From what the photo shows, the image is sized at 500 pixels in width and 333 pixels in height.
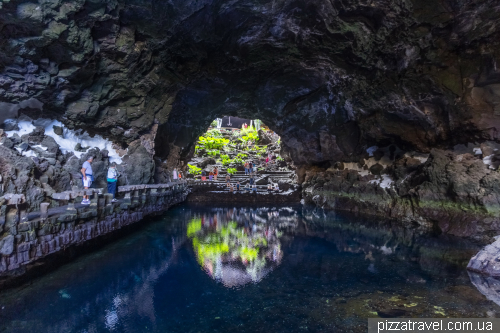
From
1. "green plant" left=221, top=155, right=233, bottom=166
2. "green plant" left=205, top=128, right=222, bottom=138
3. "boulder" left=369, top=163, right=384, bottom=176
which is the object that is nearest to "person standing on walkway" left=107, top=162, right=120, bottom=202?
"green plant" left=221, top=155, right=233, bottom=166

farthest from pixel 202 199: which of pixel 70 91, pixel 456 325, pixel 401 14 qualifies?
pixel 456 325

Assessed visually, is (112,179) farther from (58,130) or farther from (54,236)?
(54,236)

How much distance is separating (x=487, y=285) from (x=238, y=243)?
23.2 ft

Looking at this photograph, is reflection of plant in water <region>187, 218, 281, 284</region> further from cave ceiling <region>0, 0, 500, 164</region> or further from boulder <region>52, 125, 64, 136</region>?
boulder <region>52, 125, 64, 136</region>

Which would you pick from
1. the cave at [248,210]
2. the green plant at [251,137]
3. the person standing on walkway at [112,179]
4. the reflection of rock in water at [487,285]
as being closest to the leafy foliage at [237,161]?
the green plant at [251,137]

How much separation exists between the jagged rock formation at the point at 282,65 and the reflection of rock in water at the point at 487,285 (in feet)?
Answer: 15.5

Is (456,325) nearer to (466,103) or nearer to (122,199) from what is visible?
(466,103)

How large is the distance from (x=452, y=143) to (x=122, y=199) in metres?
15.3

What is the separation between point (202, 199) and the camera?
74.9 ft

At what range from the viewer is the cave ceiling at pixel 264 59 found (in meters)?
7.91

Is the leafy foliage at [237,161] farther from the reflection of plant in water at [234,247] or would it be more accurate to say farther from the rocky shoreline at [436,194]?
the reflection of plant in water at [234,247]

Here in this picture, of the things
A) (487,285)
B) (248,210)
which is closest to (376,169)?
(248,210)

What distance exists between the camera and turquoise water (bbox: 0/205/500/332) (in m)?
4.99

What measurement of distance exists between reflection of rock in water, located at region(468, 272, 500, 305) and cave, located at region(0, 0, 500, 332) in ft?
0.14
